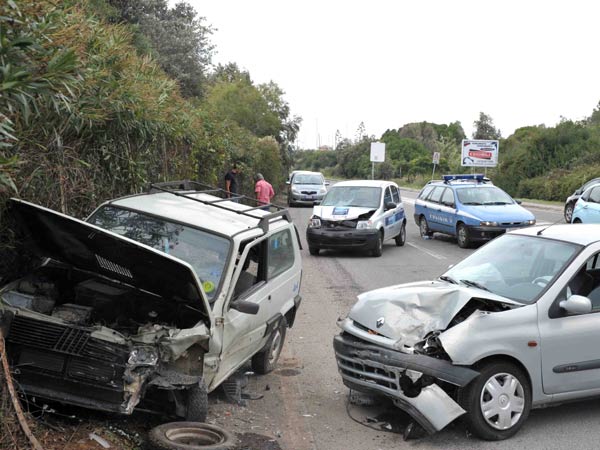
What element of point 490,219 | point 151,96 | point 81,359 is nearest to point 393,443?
point 81,359

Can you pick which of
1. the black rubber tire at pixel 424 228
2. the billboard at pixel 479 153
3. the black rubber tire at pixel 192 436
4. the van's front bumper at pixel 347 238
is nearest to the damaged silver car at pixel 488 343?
the black rubber tire at pixel 192 436

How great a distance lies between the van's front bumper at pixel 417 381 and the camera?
17.7ft

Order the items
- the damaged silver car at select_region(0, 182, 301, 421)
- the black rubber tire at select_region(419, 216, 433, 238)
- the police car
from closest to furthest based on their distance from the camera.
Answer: the damaged silver car at select_region(0, 182, 301, 421) → the police car → the black rubber tire at select_region(419, 216, 433, 238)

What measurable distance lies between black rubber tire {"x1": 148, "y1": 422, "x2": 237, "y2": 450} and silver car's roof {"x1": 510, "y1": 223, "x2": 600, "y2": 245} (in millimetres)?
3480

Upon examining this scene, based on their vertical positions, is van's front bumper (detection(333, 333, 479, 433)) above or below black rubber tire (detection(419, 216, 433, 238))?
above

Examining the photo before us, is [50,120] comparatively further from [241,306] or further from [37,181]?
[241,306]

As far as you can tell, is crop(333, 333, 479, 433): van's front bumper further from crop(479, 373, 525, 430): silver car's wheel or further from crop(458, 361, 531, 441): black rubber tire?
crop(479, 373, 525, 430): silver car's wheel

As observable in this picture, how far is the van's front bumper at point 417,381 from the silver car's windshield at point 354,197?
11.8 m

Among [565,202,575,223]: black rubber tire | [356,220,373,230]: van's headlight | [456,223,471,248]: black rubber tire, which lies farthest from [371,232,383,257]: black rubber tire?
[565,202,575,223]: black rubber tire

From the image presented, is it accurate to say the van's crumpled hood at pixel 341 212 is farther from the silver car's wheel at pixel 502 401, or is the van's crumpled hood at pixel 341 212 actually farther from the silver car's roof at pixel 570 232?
the silver car's wheel at pixel 502 401

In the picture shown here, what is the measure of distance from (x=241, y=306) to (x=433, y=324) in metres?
1.58

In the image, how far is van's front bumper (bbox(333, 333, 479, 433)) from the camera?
5.39 meters

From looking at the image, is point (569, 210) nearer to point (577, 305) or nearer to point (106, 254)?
point (577, 305)

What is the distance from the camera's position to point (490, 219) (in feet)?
58.9
